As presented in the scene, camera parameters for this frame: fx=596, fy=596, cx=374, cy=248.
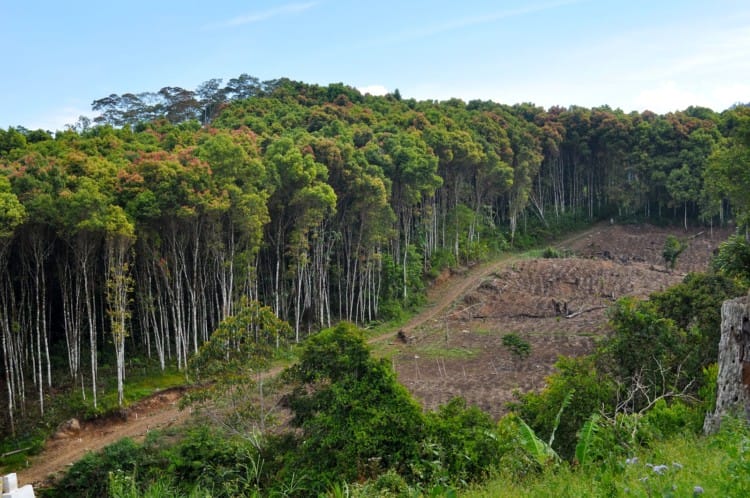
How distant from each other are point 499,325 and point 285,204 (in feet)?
37.9

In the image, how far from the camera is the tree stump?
7570mm

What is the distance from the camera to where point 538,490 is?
5609 millimetres

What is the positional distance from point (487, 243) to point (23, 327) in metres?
29.0

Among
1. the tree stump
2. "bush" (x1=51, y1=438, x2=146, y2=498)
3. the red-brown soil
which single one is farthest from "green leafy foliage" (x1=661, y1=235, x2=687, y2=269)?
"bush" (x1=51, y1=438, x2=146, y2=498)

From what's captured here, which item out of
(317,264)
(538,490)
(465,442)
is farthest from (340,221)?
Answer: (538,490)

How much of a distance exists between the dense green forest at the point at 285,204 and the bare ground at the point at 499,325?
2026 millimetres

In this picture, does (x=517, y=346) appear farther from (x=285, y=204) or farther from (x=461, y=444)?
(x=461, y=444)

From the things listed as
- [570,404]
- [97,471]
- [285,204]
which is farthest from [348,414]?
[285,204]

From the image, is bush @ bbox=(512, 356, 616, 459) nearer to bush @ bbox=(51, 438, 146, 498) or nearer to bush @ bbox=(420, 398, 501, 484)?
bush @ bbox=(420, 398, 501, 484)

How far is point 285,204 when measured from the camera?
26328 mm

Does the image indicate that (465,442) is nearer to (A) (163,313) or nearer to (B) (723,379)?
(B) (723,379)

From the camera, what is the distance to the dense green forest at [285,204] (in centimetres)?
1966

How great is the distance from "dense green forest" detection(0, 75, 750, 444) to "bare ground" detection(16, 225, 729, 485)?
2026 millimetres

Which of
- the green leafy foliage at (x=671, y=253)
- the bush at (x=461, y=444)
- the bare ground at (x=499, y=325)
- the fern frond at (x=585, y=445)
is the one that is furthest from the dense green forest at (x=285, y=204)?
the fern frond at (x=585, y=445)
